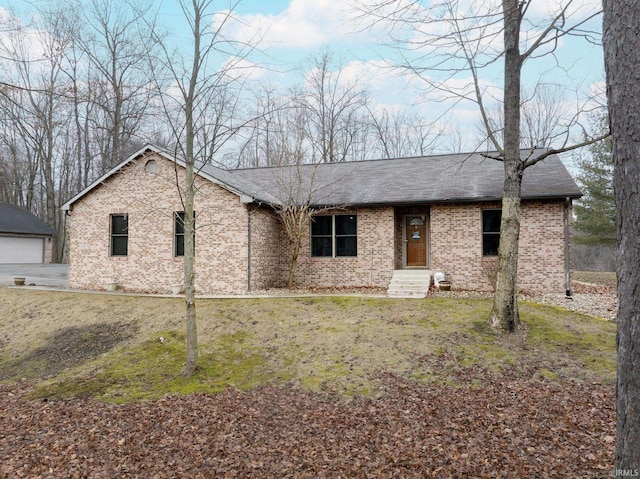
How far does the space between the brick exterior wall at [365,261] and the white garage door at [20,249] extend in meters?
24.9

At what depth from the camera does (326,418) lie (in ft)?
17.3

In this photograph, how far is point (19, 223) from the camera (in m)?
29.1

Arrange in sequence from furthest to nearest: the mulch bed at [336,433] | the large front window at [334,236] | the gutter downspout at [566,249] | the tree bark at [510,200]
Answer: the large front window at [334,236]
the gutter downspout at [566,249]
the tree bark at [510,200]
the mulch bed at [336,433]

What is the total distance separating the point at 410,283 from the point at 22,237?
29.1 meters

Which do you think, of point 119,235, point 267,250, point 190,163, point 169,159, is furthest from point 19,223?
point 190,163

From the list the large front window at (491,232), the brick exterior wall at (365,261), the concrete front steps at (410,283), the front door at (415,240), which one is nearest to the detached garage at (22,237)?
the brick exterior wall at (365,261)

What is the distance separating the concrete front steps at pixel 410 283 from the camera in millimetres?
11336

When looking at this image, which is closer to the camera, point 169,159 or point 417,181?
point 169,159

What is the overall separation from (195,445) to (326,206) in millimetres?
9784

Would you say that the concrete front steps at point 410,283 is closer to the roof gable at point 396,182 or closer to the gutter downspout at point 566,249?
the roof gable at point 396,182

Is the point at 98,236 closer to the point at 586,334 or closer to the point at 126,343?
the point at 126,343

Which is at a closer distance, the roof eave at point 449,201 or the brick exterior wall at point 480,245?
the roof eave at point 449,201

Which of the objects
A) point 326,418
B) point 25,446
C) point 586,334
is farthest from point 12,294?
point 586,334

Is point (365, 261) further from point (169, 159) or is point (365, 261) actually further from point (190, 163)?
point (190, 163)
